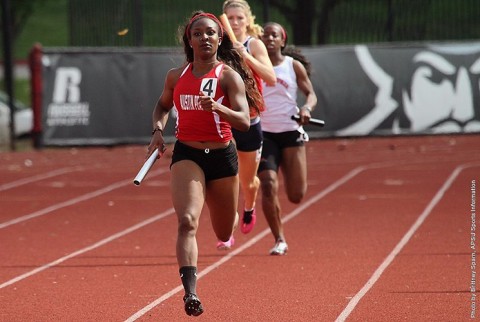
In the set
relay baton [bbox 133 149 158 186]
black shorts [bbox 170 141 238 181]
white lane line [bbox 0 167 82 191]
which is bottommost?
white lane line [bbox 0 167 82 191]

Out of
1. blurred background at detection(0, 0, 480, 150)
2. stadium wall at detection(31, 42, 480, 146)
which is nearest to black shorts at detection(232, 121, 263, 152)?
stadium wall at detection(31, 42, 480, 146)

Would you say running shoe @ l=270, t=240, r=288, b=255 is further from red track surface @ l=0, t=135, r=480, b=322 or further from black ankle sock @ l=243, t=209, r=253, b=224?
black ankle sock @ l=243, t=209, r=253, b=224

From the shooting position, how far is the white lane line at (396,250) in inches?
340

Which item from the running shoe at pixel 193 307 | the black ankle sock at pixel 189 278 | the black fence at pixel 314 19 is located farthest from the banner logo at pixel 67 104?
the running shoe at pixel 193 307

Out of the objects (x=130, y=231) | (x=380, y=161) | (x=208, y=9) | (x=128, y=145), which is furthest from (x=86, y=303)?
(x=208, y=9)

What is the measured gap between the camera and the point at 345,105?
76.7 feet

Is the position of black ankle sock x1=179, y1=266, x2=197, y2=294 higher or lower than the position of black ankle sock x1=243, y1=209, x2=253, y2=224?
higher

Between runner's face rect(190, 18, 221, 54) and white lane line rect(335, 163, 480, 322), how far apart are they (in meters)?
1.96

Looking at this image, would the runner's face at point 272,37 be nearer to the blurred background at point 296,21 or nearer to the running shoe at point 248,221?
the running shoe at point 248,221

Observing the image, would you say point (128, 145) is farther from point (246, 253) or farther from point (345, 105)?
point (246, 253)

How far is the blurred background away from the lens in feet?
80.4

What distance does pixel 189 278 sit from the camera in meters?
7.71

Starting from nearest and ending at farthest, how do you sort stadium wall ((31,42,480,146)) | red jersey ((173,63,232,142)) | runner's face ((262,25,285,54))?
red jersey ((173,63,232,142)) < runner's face ((262,25,285,54)) < stadium wall ((31,42,480,146))

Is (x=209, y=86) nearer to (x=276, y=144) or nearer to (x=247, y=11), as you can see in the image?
(x=247, y=11)
